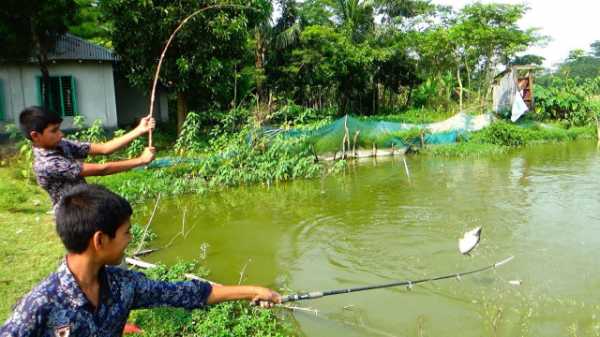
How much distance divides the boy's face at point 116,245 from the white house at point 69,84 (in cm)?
1331

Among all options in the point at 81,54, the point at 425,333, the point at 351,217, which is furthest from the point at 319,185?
the point at 81,54

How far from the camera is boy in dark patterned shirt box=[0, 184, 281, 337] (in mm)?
1682

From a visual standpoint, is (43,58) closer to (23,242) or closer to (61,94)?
(61,94)

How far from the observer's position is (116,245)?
1.83 m

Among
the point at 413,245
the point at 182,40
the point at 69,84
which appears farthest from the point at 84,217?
the point at 69,84

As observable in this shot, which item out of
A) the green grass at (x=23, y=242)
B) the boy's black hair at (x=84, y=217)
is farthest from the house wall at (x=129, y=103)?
the boy's black hair at (x=84, y=217)

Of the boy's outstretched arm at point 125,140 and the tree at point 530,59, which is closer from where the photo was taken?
the boy's outstretched arm at point 125,140

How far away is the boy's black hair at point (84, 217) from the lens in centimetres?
173

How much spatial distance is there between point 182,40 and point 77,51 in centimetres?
429

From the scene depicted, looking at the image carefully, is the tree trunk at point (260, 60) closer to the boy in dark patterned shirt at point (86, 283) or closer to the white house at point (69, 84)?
the white house at point (69, 84)

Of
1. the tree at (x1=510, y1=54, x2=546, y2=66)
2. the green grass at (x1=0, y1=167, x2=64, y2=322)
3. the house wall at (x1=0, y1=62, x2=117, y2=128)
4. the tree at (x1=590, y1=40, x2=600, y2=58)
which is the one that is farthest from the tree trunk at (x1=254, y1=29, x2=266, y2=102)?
the tree at (x1=590, y1=40, x2=600, y2=58)

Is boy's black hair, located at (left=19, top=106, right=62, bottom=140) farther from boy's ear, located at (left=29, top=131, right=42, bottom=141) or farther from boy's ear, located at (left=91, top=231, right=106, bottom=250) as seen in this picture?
boy's ear, located at (left=91, top=231, right=106, bottom=250)

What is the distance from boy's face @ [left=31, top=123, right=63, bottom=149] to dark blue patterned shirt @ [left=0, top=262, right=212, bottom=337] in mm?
1687

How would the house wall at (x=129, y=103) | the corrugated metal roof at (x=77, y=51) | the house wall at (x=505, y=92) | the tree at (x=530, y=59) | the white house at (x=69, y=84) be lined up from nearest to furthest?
1. the white house at (x=69, y=84)
2. the corrugated metal roof at (x=77, y=51)
3. the house wall at (x=129, y=103)
4. the house wall at (x=505, y=92)
5. the tree at (x=530, y=59)
